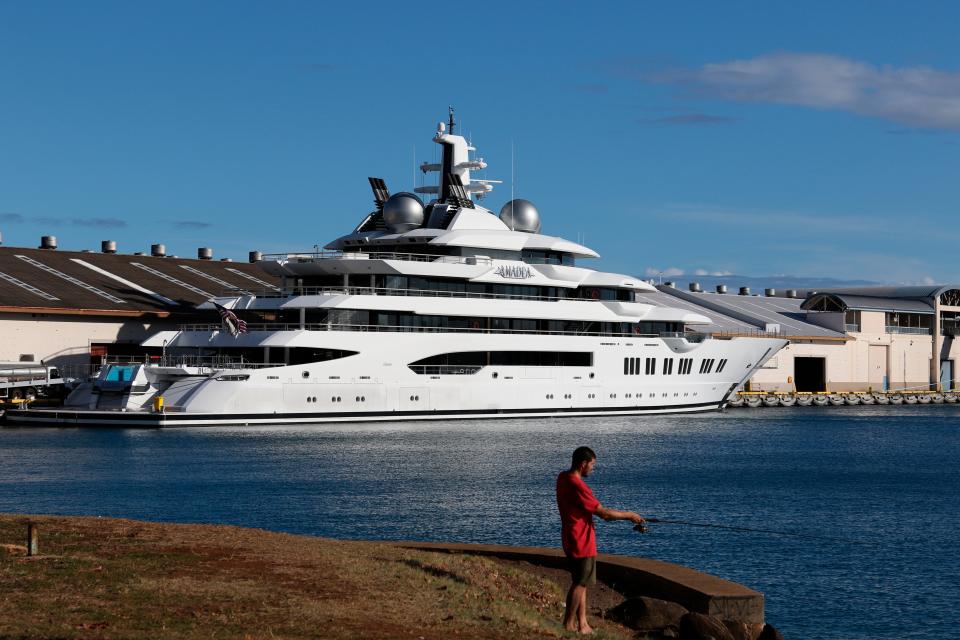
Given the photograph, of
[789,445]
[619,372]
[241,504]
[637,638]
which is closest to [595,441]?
[789,445]

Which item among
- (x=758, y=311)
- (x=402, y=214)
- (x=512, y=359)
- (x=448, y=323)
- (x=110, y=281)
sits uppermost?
(x=402, y=214)

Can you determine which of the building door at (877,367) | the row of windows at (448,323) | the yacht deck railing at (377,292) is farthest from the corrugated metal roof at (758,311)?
the yacht deck railing at (377,292)

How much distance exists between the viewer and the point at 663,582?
49.6 ft

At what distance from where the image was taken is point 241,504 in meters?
26.8

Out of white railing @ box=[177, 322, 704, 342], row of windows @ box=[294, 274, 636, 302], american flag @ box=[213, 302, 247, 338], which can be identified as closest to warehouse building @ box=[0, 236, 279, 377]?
white railing @ box=[177, 322, 704, 342]

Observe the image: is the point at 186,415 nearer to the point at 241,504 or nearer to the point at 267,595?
the point at 241,504

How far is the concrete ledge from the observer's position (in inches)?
554

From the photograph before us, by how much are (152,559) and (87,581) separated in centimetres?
151

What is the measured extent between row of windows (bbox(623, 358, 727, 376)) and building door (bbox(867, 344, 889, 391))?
3008 cm

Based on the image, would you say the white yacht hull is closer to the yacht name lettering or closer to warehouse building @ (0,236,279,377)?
the yacht name lettering

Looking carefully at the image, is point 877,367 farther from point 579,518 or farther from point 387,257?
point 579,518

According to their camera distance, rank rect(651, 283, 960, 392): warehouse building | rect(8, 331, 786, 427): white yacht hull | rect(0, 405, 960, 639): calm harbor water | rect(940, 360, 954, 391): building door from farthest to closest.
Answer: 1. rect(940, 360, 954, 391): building door
2. rect(651, 283, 960, 392): warehouse building
3. rect(8, 331, 786, 427): white yacht hull
4. rect(0, 405, 960, 639): calm harbor water

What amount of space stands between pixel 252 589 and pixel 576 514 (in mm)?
3706

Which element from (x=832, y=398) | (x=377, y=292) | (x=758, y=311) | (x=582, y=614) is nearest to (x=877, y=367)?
(x=758, y=311)
